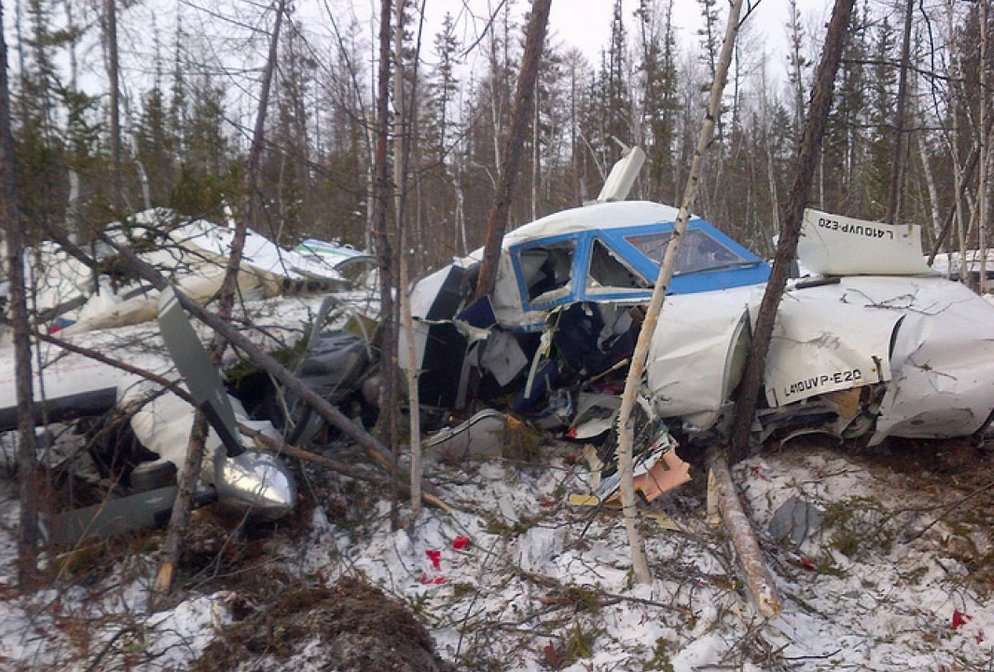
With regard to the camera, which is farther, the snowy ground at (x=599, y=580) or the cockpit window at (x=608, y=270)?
the cockpit window at (x=608, y=270)

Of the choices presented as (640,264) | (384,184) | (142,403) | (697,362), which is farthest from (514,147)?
(142,403)

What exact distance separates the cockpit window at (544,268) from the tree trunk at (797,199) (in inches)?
93.8

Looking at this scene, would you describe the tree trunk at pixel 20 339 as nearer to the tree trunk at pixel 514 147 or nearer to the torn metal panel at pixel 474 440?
the torn metal panel at pixel 474 440

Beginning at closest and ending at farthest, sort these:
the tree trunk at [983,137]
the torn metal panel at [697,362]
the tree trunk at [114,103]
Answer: the tree trunk at [114,103]
the torn metal panel at [697,362]
the tree trunk at [983,137]

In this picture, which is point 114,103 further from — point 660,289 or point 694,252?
point 694,252

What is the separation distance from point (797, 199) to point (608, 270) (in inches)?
76.7

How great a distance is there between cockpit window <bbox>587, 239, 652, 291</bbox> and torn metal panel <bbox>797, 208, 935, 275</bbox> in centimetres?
144

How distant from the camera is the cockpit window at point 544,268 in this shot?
24.2 ft

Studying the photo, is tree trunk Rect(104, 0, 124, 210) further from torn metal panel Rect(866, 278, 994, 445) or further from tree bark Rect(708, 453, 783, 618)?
torn metal panel Rect(866, 278, 994, 445)

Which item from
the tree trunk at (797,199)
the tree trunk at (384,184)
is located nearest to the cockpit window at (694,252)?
the tree trunk at (797,199)

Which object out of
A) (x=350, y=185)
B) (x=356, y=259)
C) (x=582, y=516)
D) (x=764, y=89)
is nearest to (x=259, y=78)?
(x=350, y=185)

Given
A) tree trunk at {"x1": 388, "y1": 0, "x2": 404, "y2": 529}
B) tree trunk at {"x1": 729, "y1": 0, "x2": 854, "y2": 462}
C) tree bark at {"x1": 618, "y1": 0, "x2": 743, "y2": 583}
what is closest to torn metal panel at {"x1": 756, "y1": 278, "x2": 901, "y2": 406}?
tree trunk at {"x1": 729, "y1": 0, "x2": 854, "y2": 462}

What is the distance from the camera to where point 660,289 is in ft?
12.7

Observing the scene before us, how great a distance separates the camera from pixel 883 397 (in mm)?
4832
